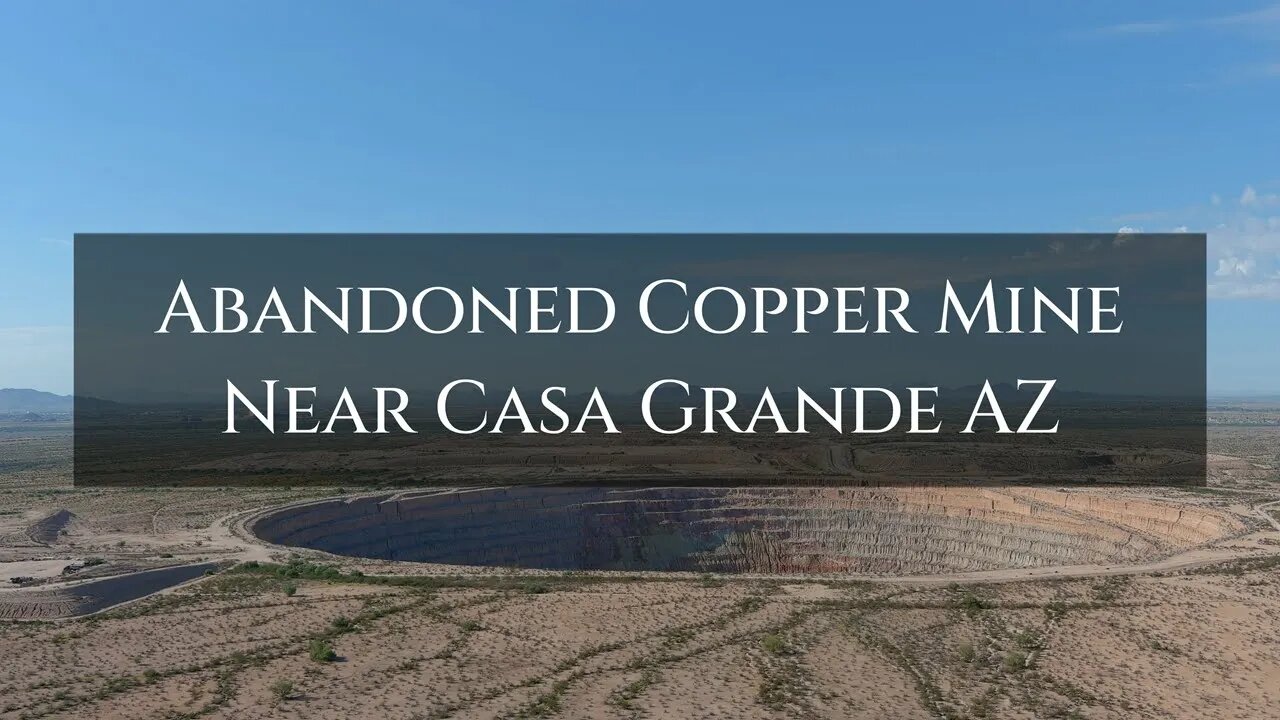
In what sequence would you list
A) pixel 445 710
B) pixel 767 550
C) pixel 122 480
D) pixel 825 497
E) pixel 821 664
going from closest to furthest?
1. pixel 445 710
2. pixel 821 664
3. pixel 767 550
4. pixel 825 497
5. pixel 122 480

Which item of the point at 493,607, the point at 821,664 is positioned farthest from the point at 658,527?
the point at 821,664

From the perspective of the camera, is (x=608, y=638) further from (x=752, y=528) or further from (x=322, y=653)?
(x=752, y=528)

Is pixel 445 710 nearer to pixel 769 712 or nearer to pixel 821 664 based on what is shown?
pixel 769 712

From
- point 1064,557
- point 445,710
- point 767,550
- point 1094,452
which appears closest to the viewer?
point 445,710

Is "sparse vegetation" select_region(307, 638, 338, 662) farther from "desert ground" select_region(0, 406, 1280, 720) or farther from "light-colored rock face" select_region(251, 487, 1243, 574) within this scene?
"light-colored rock face" select_region(251, 487, 1243, 574)

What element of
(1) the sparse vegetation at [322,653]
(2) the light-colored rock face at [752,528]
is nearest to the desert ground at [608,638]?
(1) the sparse vegetation at [322,653]
